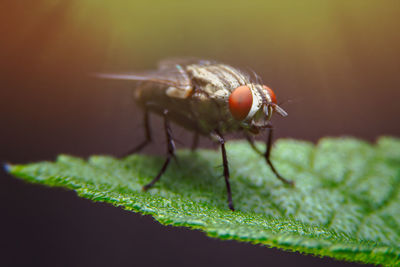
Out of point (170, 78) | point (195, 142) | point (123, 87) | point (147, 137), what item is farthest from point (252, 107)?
point (123, 87)

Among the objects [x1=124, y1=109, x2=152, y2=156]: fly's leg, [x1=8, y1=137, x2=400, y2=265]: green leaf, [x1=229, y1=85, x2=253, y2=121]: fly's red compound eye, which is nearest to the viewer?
[x1=8, y1=137, x2=400, y2=265]: green leaf

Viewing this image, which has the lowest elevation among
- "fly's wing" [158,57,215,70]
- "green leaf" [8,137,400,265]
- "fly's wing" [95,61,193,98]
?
"green leaf" [8,137,400,265]

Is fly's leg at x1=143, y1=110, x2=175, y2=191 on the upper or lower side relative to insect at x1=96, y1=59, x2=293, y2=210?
lower

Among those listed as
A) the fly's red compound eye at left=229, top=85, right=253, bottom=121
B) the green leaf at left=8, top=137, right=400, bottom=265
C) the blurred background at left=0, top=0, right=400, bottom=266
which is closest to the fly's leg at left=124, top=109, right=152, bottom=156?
the green leaf at left=8, top=137, right=400, bottom=265

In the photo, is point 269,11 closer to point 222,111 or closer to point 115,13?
point 115,13

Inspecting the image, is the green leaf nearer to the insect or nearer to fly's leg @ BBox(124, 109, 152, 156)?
the insect

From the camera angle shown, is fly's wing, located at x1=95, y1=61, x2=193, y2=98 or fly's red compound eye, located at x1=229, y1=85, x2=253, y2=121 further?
fly's wing, located at x1=95, y1=61, x2=193, y2=98

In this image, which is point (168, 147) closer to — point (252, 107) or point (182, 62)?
point (252, 107)

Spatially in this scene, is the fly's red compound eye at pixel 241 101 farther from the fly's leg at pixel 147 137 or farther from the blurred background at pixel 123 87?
the blurred background at pixel 123 87
